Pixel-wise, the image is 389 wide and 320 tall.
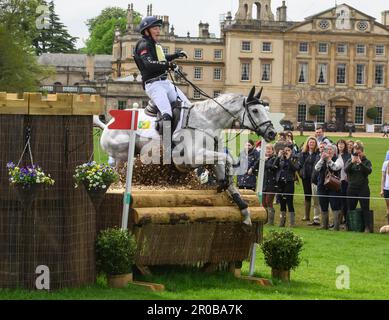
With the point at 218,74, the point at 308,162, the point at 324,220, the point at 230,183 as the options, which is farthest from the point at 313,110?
the point at 230,183

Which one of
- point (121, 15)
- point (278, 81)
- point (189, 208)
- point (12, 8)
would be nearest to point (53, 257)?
point (189, 208)

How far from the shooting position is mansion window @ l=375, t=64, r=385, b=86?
374ft

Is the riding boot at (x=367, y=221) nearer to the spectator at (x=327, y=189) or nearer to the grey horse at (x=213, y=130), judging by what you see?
the spectator at (x=327, y=189)

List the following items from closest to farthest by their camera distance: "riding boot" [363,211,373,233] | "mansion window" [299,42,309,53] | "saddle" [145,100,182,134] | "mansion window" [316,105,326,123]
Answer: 1. "saddle" [145,100,182,134]
2. "riding boot" [363,211,373,233]
3. "mansion window" [316,105,326,123]
4. "mansion window" [299,42,309,53]

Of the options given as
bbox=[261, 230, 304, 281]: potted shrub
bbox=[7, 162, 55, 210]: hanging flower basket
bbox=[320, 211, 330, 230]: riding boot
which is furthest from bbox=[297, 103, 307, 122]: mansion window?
bbox=[7, 162, 55, 210]: hanging flower basket

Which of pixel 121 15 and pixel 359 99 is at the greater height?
pixel 121 15

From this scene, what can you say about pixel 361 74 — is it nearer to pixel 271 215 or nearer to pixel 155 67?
pixel 271 215

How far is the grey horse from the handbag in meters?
7.20

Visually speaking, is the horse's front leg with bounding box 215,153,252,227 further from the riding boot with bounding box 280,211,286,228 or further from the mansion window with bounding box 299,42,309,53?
the mansion window with bounding box 299,42,309,53

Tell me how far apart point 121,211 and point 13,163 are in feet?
5.48

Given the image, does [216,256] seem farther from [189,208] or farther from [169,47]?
[169,47]

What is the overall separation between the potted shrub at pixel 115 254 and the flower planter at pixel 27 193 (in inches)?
44.2

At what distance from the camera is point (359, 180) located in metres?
19.2

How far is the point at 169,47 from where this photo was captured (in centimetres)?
→ 11394
